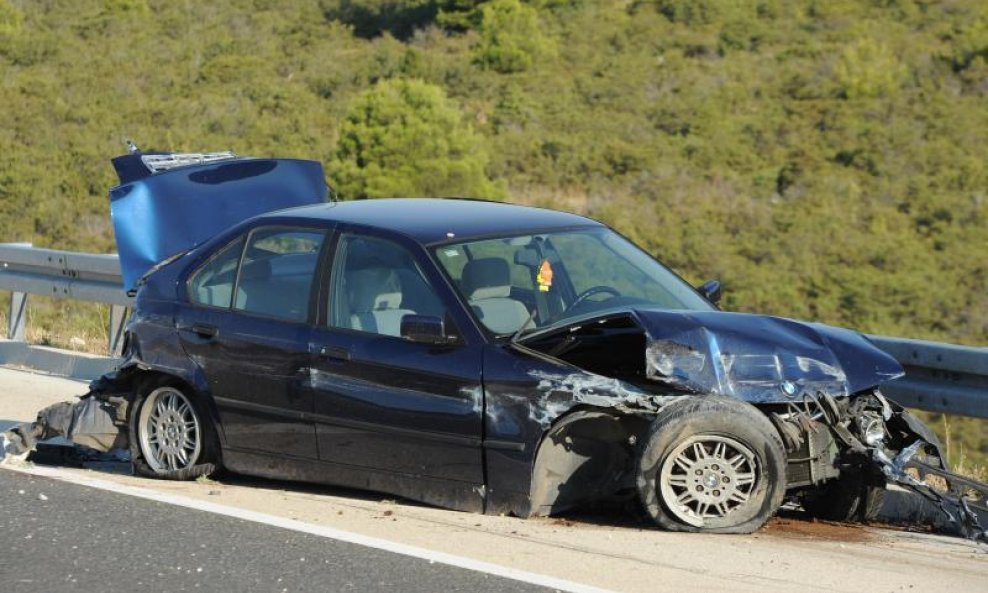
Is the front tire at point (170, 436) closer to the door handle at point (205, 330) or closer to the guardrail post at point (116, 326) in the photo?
the door handle at point (205, 330)

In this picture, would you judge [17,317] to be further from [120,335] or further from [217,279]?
[217,279]

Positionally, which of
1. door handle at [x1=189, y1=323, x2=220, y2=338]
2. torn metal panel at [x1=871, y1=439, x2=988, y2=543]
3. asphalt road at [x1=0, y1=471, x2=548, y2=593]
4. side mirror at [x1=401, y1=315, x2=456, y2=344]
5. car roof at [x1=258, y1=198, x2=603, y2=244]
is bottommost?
asphalt road at [x1=0, y1=471, x2=548, y2=593]

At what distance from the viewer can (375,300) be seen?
6.88 m

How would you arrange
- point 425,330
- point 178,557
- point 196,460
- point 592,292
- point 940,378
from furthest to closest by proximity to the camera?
1. point 940,378
2. point 196,460
3. point 592,292
4. point 425,330
5. point 178,557

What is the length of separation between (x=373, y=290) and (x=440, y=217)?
0.56 meters

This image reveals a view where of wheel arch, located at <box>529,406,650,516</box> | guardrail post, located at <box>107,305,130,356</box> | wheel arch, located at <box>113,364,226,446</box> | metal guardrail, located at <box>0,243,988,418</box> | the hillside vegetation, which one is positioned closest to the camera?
wheel arch, located at <box>529,406,650,516</box>

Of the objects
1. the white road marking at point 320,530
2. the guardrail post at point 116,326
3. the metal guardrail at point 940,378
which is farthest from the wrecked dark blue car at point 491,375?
the guardrail post at point 116,326

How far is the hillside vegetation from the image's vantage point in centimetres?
2872

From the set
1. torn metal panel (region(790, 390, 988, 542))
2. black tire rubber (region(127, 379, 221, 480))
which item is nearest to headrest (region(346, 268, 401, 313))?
black tire rubber (region(127, 379, 221, 480))

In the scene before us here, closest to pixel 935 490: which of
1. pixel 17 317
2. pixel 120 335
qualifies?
pixel 120 335

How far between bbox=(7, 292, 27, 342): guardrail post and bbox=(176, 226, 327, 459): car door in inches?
186

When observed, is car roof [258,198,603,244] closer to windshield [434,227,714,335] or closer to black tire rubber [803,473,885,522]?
windshield [434,227,714,335]

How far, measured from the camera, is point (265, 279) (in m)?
7.31

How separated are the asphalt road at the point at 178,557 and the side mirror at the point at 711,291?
2424mm
